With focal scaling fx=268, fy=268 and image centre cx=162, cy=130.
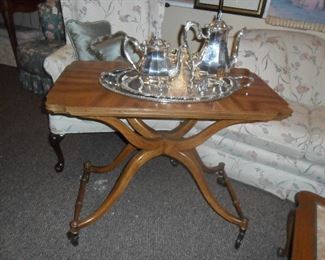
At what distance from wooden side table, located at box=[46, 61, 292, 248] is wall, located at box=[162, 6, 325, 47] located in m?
0.99

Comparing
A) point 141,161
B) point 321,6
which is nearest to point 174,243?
point 141,161

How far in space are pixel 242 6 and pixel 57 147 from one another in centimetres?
170

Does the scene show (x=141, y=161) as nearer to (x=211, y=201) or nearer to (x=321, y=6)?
(x=211, y=201)

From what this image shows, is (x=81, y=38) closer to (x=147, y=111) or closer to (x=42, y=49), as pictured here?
(x=147, y=111)

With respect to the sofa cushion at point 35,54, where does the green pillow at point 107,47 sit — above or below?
above

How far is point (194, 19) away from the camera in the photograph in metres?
2.32

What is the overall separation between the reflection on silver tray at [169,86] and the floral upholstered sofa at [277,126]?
391 millimetres

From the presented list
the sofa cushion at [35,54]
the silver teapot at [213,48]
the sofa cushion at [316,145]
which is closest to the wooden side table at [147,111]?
the silver teapot at [213,48]

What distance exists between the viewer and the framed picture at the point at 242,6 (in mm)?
2014

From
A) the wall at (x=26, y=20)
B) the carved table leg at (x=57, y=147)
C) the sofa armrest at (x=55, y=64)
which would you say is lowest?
the carved table leg at (x=57, y=147)

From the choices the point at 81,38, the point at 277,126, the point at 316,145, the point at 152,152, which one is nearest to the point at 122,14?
the point at 81,38

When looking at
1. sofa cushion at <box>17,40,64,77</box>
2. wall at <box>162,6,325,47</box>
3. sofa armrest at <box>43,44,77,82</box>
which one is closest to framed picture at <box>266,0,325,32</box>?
wall at <box>162,6,325,47</box>

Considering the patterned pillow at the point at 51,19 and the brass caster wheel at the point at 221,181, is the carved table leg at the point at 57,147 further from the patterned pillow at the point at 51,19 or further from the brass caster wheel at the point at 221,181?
the patterned pillow at the point at 51,19

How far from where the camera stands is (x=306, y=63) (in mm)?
1686
